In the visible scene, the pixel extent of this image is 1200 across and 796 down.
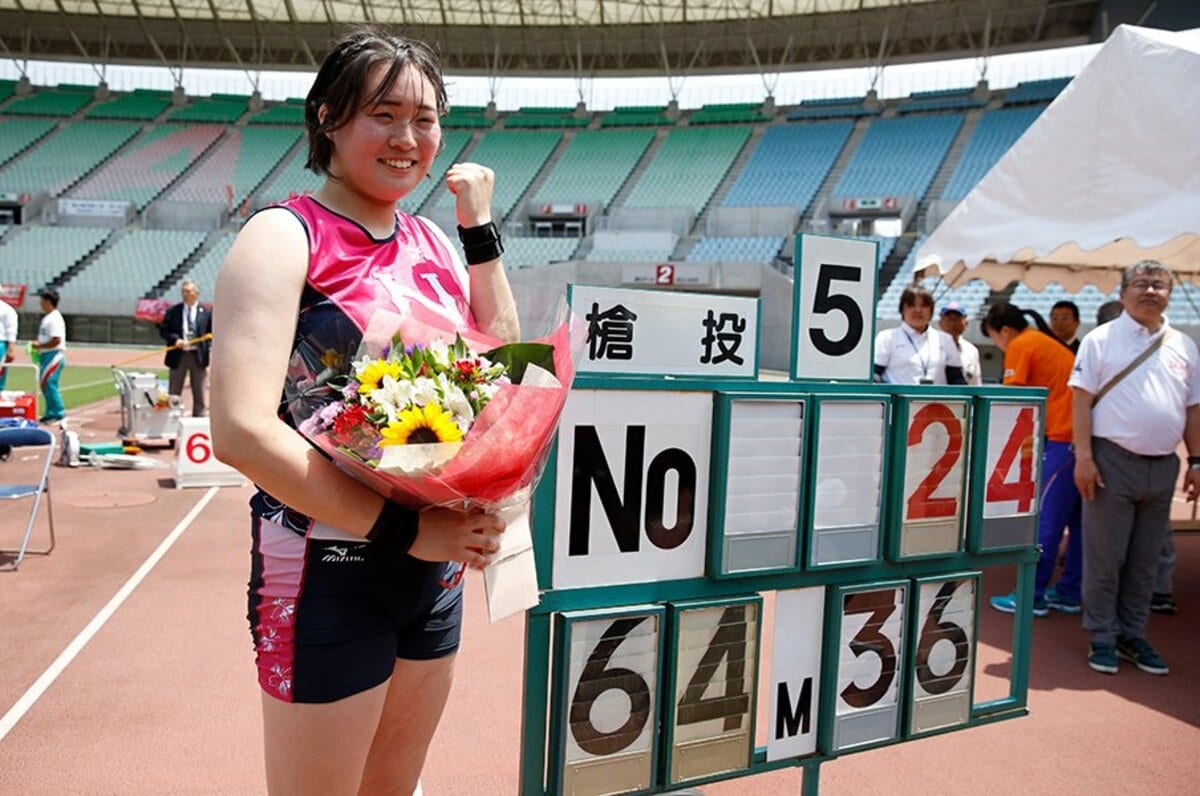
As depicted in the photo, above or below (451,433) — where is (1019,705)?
below

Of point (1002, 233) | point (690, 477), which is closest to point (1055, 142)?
point (1002, 233)

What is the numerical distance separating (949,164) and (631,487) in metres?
31.5

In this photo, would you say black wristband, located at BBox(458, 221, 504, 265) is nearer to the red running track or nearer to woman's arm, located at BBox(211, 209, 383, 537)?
woman's arm, located at BBox(211, 209, 383, 537)

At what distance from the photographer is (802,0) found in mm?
30078

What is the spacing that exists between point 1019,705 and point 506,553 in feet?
6.81

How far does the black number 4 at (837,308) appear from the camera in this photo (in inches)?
91.9

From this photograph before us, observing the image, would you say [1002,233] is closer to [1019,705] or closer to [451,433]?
[1019,705]

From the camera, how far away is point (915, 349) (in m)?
6.02

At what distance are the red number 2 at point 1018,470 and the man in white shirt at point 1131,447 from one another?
1.69 m

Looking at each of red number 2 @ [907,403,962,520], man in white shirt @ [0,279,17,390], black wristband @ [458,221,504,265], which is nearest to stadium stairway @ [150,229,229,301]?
man in white shirt @ [0,279,17,390]

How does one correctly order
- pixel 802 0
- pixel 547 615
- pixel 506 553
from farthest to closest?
1. pixel 802 0
2. pixel 547 615
3. pixel 506 553

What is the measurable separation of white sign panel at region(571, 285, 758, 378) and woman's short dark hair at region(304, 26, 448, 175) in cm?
66

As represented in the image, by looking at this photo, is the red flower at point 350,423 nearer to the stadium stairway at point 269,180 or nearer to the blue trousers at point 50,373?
the blue trousers at point 50,373

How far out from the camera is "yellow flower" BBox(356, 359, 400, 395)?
1188 mm
